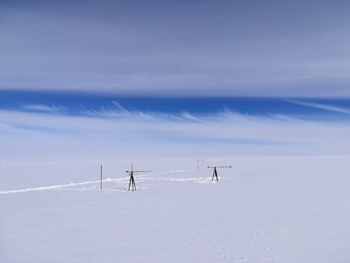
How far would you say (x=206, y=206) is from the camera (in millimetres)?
16156

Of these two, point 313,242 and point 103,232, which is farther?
point 103,232

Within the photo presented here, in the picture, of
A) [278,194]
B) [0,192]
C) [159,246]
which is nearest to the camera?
[159,246]

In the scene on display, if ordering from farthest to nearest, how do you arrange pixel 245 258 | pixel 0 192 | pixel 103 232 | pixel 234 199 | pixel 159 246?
1. pixel 0 192
2. pixel 234 199
3. pixel 103 232
4. pixel 159 246
5. pixel 245 258

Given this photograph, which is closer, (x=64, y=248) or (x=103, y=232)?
(x=64, y=248)

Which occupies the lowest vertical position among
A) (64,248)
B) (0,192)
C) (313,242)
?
(313,242)

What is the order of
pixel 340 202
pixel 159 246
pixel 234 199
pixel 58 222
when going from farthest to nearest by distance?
pixel 234 199 < pixel 340 202 < pixel 58 222 < pixel 159 246

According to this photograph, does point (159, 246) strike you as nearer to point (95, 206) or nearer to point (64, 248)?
point (64, 248)

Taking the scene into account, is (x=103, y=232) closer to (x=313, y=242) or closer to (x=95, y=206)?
(x=95, y=206)

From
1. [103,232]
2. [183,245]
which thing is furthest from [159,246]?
[103,232]

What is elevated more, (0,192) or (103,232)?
(0,192)

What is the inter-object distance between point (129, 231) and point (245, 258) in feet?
18.2

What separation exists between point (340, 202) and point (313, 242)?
27.6ft

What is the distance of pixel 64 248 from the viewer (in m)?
9.82

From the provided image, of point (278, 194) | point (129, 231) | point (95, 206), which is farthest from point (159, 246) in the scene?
point (278, 194)
